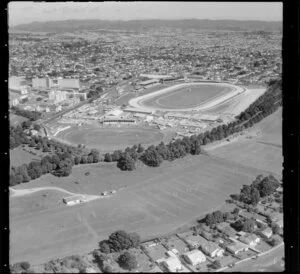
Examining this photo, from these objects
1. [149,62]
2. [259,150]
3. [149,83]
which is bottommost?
[259,150]

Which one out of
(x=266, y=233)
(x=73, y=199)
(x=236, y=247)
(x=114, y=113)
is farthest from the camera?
(x=114, y=113)

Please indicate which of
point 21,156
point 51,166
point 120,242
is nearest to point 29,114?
point 21,156

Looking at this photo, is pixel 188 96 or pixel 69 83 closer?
pixel 69 83

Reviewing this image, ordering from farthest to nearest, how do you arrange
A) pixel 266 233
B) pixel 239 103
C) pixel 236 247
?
pixel 239 103 → pixel 266 233 → pixel 236 247

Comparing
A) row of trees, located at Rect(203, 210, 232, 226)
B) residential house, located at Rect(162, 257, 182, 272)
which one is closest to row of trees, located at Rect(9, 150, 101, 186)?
row of trees, located at Rect(203, 210, 232, 226)

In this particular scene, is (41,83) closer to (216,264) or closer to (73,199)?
(73,199)

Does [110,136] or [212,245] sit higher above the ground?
[110,136]
